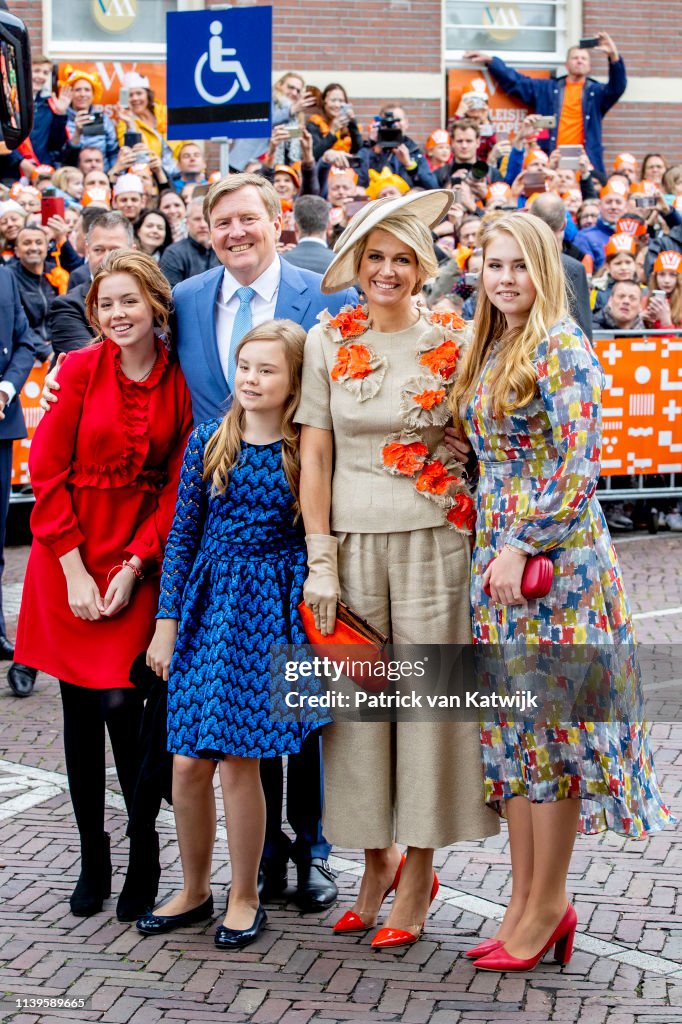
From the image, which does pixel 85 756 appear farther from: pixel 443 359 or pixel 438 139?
pixel 438 139

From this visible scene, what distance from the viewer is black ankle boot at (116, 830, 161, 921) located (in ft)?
15.0

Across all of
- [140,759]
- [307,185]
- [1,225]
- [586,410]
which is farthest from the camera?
[307,185]

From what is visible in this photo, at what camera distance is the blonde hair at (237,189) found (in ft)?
15.3

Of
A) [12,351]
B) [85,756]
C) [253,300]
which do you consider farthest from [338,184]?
[85,756]

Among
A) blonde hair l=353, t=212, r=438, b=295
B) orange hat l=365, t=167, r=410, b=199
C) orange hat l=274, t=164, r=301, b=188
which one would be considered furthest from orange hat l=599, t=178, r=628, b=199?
blonde hair l=353, t=212, r=438, b=295

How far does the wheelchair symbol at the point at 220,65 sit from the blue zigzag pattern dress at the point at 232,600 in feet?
14.1

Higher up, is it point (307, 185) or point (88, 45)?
point (88, 45)

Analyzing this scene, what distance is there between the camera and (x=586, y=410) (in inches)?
157

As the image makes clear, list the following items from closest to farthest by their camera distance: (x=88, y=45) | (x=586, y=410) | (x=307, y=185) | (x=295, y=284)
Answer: (x=586, y=410)
(x=295, y=284)
(x=307, y=185)
(x=88, y=45)

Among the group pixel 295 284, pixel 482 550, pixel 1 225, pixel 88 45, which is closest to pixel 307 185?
pixel 1 225

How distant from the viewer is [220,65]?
826 centimetres

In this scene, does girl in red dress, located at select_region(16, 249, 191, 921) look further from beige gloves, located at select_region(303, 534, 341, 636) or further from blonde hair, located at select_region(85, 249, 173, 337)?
beige gloves, located at select_region(303, 534, 341, 636)

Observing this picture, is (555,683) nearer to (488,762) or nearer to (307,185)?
(488,762)

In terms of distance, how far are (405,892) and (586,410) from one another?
59.7 inches
